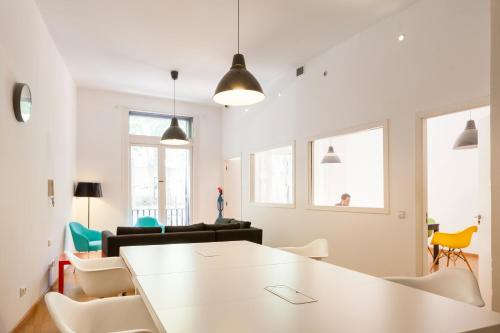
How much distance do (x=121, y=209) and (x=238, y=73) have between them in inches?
230

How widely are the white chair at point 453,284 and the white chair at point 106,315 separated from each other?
4.73ft

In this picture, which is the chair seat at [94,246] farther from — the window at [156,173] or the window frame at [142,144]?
the window at [156,173]

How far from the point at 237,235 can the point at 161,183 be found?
4036 mm

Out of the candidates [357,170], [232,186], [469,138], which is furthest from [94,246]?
[469,138]

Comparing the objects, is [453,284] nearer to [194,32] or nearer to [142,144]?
[194,32]

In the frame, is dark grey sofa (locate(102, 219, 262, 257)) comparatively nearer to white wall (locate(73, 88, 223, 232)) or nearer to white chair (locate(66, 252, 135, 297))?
white chair (locate(66, 252, 135, 297))

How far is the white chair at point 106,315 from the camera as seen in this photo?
1632 mm

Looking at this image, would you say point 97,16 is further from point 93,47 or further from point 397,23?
point 397,23

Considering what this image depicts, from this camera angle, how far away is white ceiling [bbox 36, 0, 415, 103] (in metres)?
4.01

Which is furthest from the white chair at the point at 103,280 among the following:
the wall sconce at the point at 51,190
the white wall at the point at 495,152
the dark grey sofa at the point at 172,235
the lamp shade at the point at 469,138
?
the lamp shade at the point at 469,138

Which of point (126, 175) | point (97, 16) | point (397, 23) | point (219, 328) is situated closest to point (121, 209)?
point (126, 175)

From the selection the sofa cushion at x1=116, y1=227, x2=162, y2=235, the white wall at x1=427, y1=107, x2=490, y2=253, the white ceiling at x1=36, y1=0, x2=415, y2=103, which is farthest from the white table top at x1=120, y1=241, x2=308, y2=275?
the white wall at x1=427, y1=107, x2=490, y2=253

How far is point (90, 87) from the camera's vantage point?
7371 mm

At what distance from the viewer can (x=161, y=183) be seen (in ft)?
26.8
